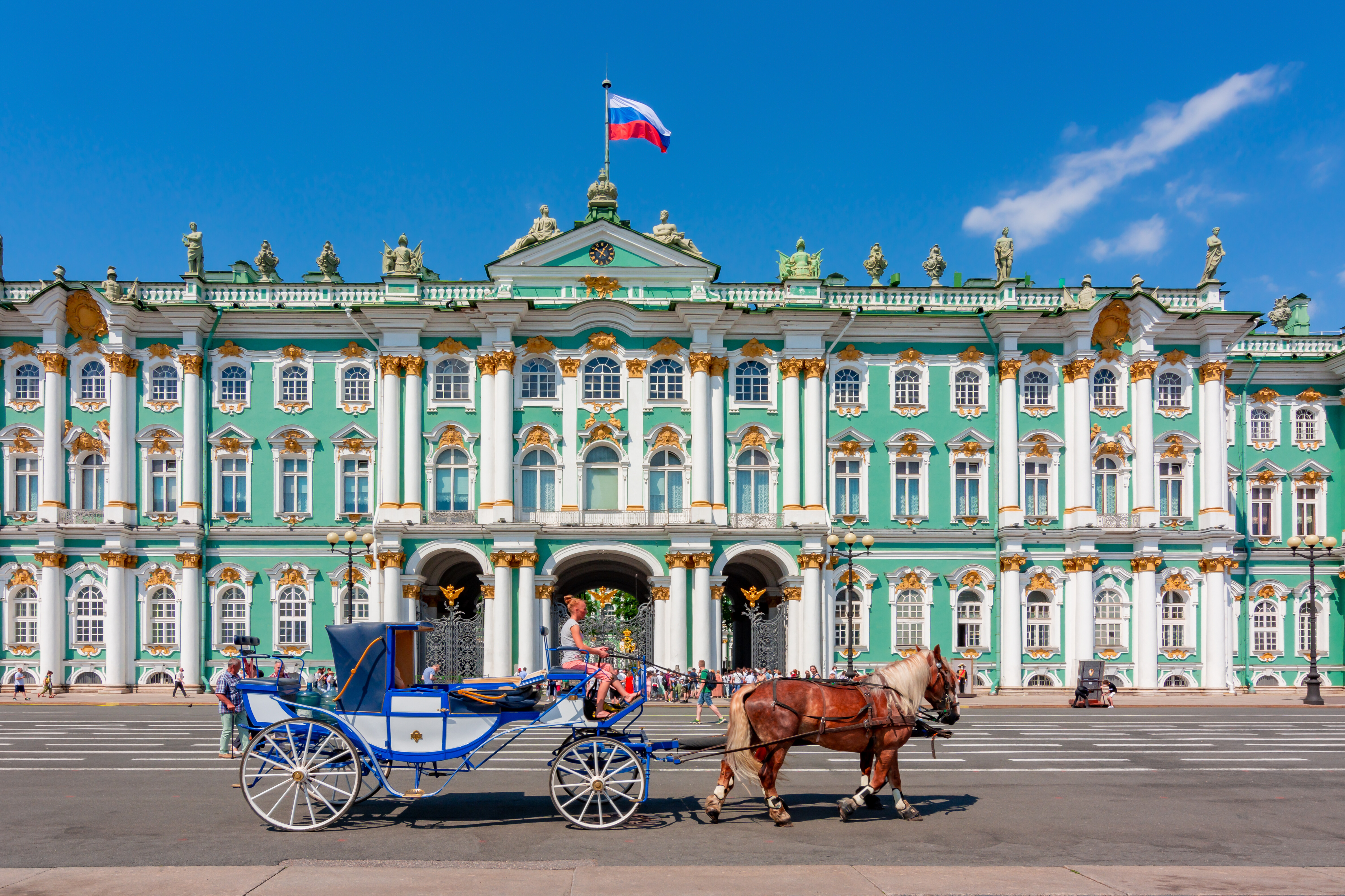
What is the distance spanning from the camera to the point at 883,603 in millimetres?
37594

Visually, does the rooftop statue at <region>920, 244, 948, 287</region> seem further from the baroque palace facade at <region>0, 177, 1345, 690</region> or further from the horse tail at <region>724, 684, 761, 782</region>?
the horse tail at <region>724, 684, 761, 782</region>

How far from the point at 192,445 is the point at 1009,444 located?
29851mm

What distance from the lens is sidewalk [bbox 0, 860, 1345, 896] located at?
29.7 feet

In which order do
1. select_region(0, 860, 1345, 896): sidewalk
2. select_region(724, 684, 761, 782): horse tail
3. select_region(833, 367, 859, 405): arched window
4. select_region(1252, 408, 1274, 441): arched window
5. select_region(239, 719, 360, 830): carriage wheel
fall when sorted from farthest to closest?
1. select_region(1252, 408, 1274, 441): arched window
2. select_region(833, 367, 859, 405): arched window
3. select_region(724, 684, 761, 782): horse tail
4. select_region(239, 719, 360, 830): carriage wheel
5. select_region(0, 860, 1345, 896): sidewalk

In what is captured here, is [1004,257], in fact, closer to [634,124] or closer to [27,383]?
[634,124]

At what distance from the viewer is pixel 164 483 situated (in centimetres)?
3728

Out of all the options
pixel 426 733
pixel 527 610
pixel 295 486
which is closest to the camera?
pixel 426 733

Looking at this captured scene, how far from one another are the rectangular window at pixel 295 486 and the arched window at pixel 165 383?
474 cm

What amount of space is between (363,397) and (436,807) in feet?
88.3

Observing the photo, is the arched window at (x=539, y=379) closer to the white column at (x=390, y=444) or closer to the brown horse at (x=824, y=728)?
the white column at (x=390, y=444)

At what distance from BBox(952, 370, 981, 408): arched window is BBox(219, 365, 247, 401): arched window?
26383 mm

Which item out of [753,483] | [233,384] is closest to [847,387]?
[753,483]

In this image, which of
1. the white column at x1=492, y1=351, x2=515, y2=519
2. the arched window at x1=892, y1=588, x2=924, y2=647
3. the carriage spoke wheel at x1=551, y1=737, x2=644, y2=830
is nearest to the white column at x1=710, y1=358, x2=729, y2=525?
the arched window at x1=892, y1=588, x2=924, y2=647

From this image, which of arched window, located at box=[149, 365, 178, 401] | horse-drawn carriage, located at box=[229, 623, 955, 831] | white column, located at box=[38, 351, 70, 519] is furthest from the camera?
arched window, located at box=[149, 365, 178, 401]
